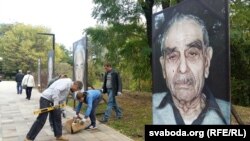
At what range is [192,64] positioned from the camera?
4.46 meters

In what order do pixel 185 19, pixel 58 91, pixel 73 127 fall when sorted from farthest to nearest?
1. pixel 73 127
2. pixel 58 91
3. pixel 185 19

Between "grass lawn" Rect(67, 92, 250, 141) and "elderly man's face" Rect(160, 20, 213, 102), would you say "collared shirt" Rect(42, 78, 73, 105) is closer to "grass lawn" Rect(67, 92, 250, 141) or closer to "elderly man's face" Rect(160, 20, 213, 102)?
"grass lawn" Rect(67, 92, 250, 141)

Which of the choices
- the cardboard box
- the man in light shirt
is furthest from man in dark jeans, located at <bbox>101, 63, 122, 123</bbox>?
the man in light shirt

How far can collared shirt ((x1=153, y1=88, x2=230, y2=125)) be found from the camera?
405cm

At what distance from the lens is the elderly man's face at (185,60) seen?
429 centimetres

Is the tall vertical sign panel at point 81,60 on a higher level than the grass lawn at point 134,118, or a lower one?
higher

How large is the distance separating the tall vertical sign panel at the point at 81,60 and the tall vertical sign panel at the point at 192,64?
7.56m

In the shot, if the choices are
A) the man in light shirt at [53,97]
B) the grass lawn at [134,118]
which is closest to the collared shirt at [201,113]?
the man in light shirt at [53,97]

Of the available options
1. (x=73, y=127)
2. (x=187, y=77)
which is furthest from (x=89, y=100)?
(x=187, y=77)

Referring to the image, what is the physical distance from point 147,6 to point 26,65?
5552 centimetres

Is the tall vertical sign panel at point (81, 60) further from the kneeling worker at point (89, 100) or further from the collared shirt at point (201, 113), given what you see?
the collared shirt at point (201, 113)

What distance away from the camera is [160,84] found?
16.7ft

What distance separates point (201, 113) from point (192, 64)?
0.54 metres

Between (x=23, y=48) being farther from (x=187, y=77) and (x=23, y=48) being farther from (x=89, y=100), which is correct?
(x=187, y=77)
